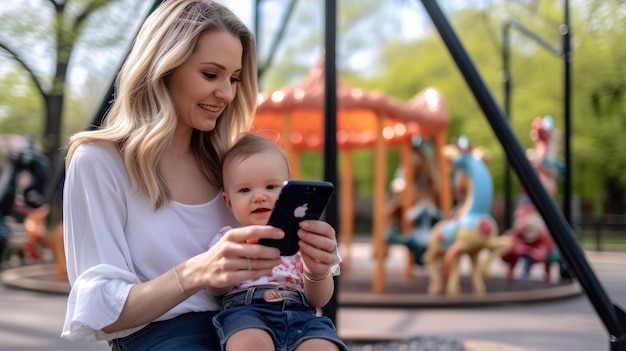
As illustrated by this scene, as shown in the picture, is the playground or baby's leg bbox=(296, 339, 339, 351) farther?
the playground

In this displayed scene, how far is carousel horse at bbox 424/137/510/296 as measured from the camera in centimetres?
981

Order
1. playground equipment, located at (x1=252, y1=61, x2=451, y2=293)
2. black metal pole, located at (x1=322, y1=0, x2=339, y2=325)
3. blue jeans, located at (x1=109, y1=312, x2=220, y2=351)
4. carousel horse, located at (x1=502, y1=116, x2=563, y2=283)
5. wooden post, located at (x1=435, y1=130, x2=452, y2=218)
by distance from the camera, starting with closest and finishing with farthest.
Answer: blue jeans, located at (x1=109, y1=312, x2=220, y2=351) < black metal pole, located at (x1=322, y1=0, x2=339, y2=325) < playground equipment, located at (x1=252, y1=61, x2=451, y2=293) < carousel horse, located at (x1=502, y1=116, x2=563, y2=283) < wooden post, located at (x1=435, y1=130, x2=452, y2=218)

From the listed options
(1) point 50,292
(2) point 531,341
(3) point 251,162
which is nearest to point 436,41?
(1) point 50,292

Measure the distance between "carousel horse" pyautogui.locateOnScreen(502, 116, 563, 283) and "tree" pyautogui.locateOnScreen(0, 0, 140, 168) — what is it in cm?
610

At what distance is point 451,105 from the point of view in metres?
25.5

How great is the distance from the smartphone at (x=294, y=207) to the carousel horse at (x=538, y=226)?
9791 millimetres

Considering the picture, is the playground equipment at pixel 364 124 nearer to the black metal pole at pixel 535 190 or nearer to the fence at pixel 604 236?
the black metal pole at pixel 535 190

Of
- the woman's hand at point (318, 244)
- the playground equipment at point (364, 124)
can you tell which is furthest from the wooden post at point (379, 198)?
the woman's hand at point (318, 244)

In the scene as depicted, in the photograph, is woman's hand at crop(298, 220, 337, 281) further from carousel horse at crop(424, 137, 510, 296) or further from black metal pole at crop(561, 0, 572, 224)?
black metal pole at crop(561, 0, 572, 224)

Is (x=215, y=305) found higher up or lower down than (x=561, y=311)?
higher up

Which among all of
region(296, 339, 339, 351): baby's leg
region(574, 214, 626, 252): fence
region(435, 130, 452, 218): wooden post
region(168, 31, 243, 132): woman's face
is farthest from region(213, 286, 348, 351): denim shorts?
region(574, 214, 626, 252): fence

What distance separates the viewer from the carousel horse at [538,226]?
1116 cm

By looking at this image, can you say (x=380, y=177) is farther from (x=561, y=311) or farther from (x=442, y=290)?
(x=561, y=311)

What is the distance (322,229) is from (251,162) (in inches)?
11.6
